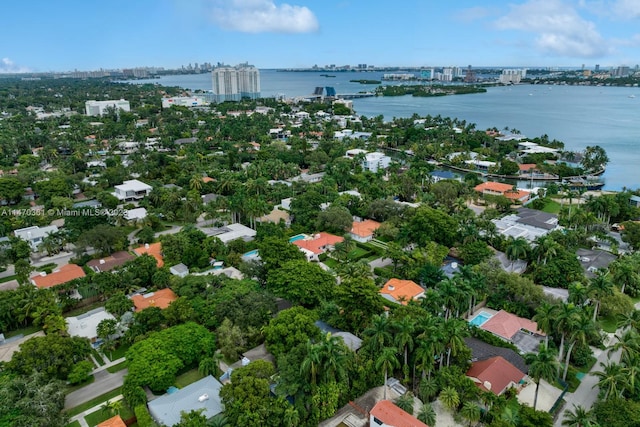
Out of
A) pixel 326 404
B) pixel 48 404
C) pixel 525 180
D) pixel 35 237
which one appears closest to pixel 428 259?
pixel 326 404

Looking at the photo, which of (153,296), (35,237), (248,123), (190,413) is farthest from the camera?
(248,123)

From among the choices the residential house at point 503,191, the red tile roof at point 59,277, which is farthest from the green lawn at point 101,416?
the residential house at point 503,191

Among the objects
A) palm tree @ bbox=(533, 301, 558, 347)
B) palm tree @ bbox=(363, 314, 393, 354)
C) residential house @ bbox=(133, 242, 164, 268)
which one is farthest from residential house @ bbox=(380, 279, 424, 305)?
A: residential house @ bbox=(133, 242, 164, 268)

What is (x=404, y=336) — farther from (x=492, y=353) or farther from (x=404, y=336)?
(x=492, y=353)

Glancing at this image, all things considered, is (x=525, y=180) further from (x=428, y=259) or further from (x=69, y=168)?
(x=69, y=168)

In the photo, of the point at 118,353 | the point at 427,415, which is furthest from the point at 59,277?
the point at 427,415

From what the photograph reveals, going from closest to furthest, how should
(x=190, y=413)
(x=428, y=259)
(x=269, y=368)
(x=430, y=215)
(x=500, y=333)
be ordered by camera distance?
(x=190, y=413)
(x=269, y=368)
(x=500, y=333)
(x=428, y=259)
(x=430, y=215)
